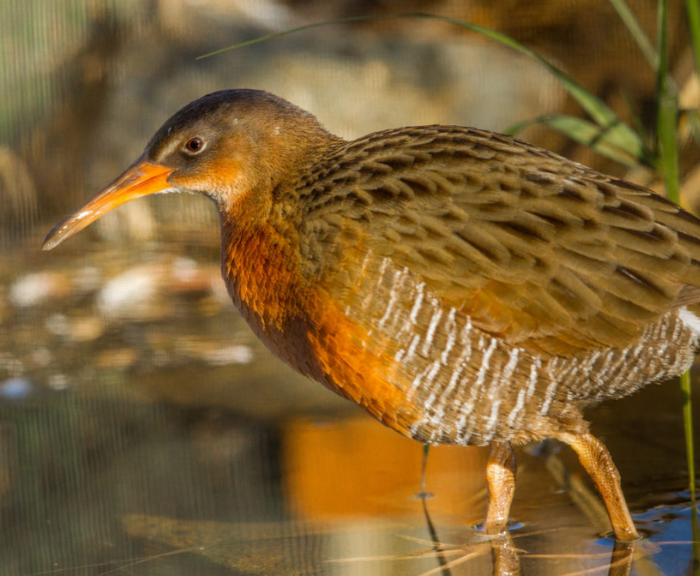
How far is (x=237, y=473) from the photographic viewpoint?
4.18 metres

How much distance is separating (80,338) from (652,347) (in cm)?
362

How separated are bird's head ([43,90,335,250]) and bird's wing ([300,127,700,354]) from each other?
388 millimetres

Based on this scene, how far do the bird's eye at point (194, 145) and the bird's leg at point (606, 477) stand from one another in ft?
5.17

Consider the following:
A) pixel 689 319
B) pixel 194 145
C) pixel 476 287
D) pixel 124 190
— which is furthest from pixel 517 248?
pixel 124 190

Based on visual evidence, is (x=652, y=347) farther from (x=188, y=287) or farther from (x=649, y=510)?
(x=188, y=287)

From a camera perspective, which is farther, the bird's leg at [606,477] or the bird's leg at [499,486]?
the bird's leg at [499,486]

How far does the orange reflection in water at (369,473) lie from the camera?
382 cm

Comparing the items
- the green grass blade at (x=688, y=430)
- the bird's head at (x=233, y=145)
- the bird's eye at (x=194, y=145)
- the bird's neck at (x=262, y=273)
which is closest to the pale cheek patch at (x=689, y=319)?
the green grass blade at (x=688, y=430)

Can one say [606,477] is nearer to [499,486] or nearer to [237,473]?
[499,486]

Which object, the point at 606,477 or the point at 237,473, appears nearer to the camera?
the point at 606,477

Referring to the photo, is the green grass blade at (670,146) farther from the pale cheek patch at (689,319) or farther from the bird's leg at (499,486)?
the bird's leg at (499,486)

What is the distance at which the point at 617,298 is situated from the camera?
10.0ft

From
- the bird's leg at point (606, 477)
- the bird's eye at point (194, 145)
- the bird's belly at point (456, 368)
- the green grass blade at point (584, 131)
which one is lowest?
the bird's leg at point (606, 477)

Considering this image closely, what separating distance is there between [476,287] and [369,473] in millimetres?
1405
